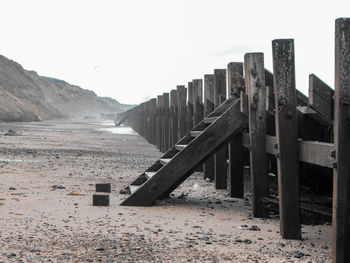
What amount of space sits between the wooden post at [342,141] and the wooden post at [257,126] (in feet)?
7.69

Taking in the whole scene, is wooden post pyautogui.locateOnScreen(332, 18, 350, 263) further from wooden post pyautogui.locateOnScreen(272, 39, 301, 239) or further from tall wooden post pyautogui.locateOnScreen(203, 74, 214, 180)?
tall wooden post pyautogui.locateOnScreen(203, 74, 214, 180)

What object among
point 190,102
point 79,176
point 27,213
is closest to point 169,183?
point 27,213

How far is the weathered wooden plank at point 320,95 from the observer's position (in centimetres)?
460

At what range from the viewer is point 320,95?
183 inches

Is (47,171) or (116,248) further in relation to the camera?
(47,171)

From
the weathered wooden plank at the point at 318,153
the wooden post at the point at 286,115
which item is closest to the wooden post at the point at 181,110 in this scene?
the wooden post at the point at 286,115

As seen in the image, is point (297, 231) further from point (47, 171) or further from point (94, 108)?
point (94, 108)

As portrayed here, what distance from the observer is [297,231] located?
17.8 feet

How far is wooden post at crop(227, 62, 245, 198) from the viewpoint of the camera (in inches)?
324

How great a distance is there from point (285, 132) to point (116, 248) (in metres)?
2.00

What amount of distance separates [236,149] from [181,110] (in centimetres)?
616

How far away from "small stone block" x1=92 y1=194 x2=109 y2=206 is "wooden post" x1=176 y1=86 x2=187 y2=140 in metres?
7.14

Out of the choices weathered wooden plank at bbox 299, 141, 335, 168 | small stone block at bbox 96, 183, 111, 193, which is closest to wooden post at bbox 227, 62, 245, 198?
small stone block at bbox 96, 183, 111, 193

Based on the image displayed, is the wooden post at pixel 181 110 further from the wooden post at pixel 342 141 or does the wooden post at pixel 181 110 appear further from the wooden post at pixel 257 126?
the wooden post at pixel 342 141
